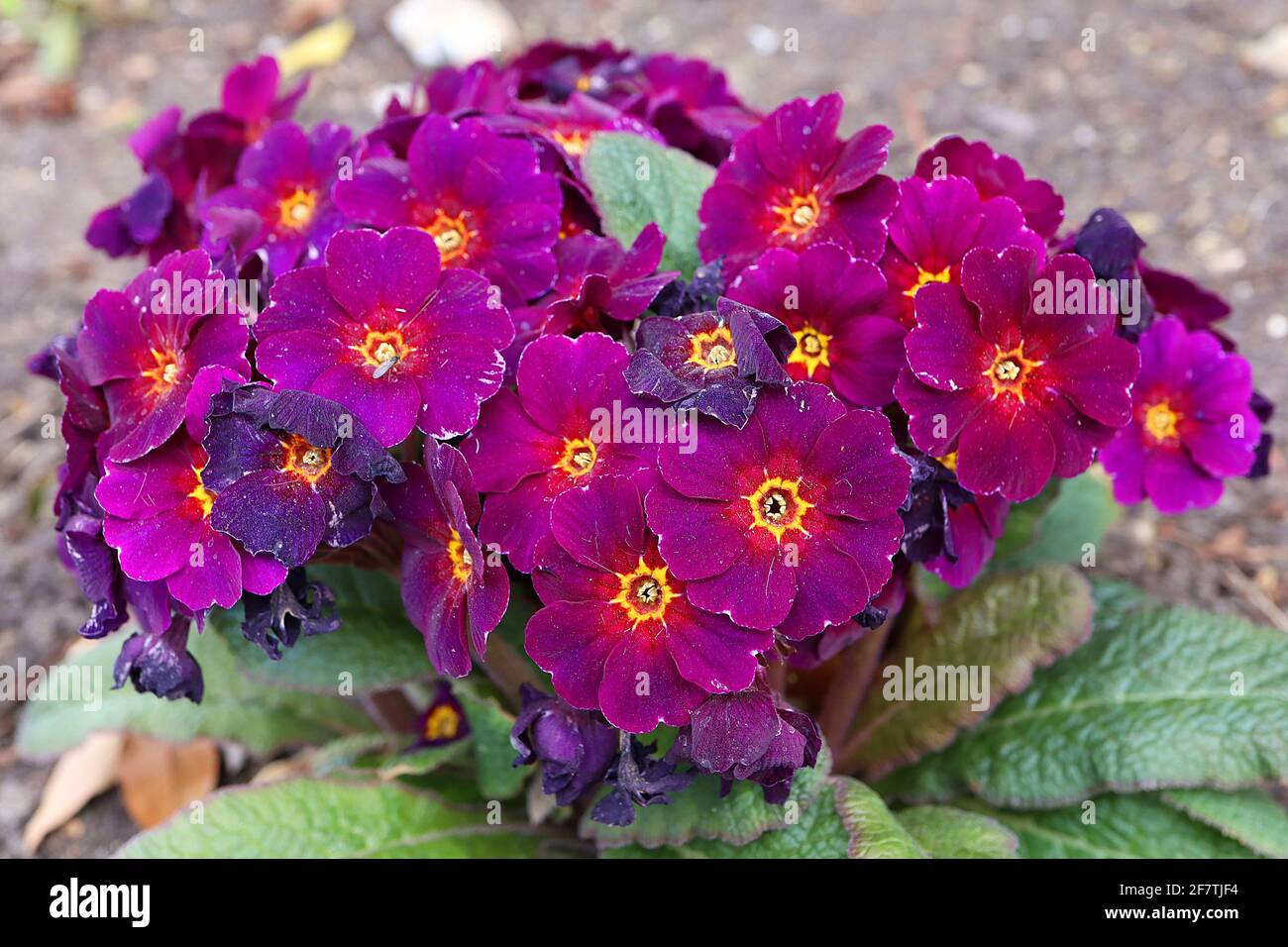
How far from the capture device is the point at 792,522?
1762 millimetres

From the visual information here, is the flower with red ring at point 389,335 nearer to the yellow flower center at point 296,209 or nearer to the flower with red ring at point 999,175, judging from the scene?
the yellow flower center at point 296,209

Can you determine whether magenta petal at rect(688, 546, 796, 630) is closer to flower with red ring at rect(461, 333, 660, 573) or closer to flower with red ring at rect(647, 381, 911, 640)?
flower with red ring at rect(647, 381, 911, 640)

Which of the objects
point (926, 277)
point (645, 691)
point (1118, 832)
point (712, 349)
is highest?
point (926, 277)

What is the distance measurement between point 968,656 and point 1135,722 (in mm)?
335

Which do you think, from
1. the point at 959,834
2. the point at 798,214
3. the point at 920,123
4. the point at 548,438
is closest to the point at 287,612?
the point at 548,438

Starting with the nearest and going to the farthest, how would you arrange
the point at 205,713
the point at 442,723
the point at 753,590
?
the point at 753,590, the point at 442,723, the point at 205,713

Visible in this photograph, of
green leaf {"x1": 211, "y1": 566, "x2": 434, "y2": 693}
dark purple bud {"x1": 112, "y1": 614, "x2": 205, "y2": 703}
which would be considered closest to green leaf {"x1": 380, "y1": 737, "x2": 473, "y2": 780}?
green leaf {"x1": 211, "y1": 566, "x2": 434, "y2": 693}

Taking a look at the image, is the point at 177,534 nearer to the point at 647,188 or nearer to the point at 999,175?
the point at 647,188

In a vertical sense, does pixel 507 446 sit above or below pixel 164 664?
above

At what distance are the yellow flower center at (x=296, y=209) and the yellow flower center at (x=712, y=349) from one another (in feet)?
2.97

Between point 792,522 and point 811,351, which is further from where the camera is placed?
point 811,351
